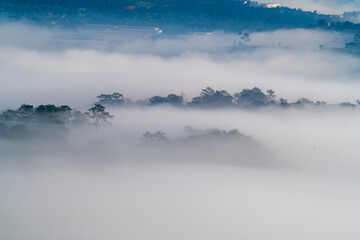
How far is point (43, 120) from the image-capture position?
53.3ft

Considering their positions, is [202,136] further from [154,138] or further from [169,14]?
[169,14]

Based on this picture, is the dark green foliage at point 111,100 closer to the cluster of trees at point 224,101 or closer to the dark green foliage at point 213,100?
the cluster of trees at point 224,101

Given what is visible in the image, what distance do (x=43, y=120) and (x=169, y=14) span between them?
27.5 meters

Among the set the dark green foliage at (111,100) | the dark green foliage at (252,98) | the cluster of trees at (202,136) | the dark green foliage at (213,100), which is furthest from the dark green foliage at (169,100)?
the cluster of trees at (202,136)

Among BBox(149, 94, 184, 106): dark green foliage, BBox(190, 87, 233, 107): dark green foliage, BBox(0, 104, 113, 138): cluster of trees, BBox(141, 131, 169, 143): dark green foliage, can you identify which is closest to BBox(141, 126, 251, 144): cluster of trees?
BBox(141, 131, 169, 143): dark green foliage

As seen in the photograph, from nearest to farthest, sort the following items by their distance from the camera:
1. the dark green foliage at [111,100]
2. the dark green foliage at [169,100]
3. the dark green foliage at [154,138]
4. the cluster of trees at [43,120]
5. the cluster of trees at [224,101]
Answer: the cluster of trees at [43,120] → the dark green foliage at [154,138] → the cluster of trees at [224,101] → the dark green foliage at [169,100] → the dark green foliage at [111,100]

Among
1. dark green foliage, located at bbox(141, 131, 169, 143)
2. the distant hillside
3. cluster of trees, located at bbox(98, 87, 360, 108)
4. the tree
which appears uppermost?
the distant hillside

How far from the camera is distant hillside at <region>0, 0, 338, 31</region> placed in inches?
1497

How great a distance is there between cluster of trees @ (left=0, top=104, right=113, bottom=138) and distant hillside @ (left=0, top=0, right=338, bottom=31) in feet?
73.8

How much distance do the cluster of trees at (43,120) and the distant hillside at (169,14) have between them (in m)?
22.5

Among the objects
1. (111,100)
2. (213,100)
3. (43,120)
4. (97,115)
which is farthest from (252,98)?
(43,120)

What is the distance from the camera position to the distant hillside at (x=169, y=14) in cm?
3803

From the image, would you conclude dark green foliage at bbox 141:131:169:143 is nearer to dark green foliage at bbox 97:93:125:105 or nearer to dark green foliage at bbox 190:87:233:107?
dark green foliage at bbox 190:87:233:107

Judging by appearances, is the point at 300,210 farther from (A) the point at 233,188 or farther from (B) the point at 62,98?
(B) the point at 62,98
